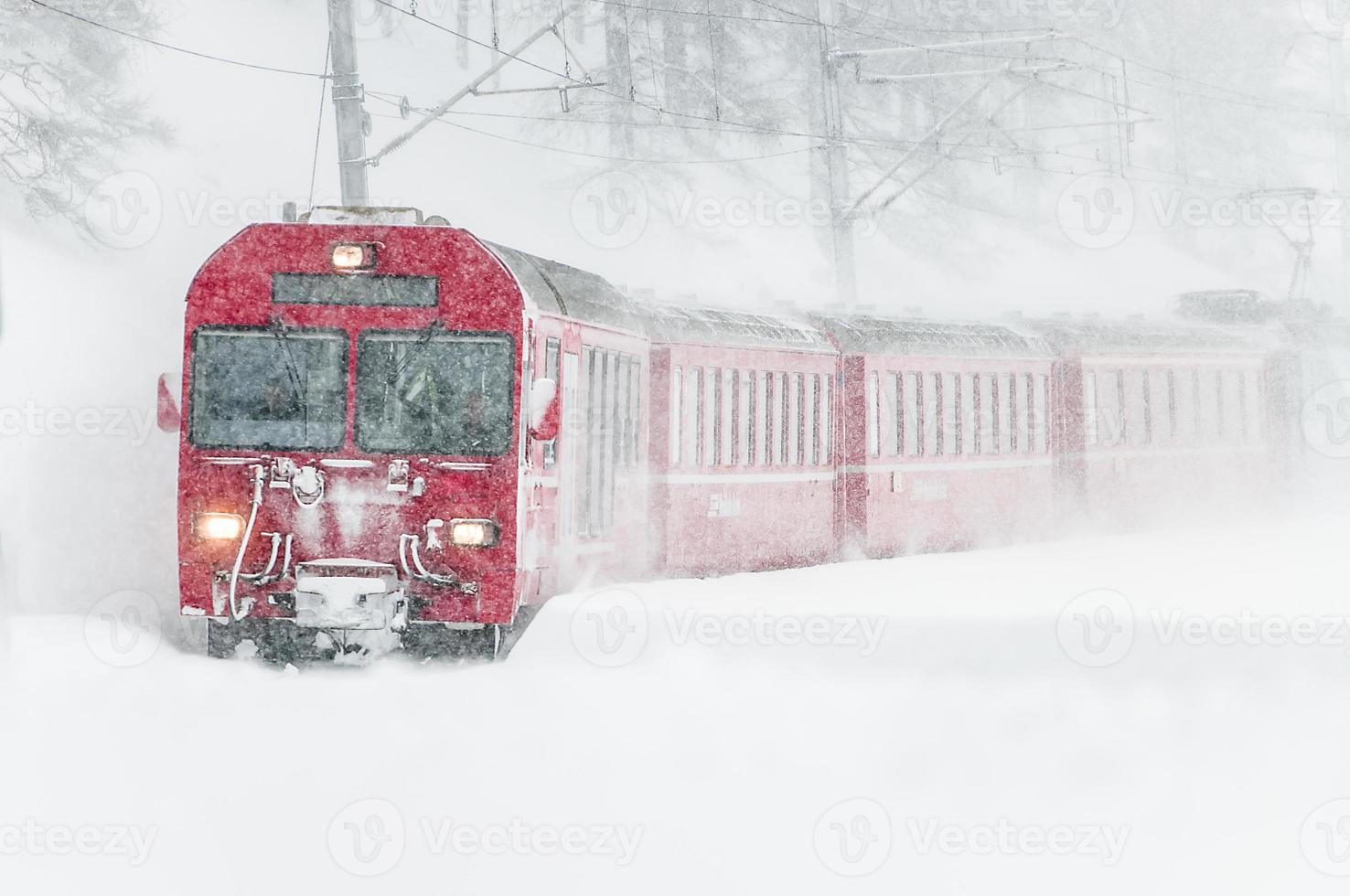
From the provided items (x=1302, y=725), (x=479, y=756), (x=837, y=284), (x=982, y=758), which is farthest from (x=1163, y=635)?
(x=837, y=284)

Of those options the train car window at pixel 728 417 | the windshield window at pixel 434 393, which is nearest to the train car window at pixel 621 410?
the train car window at pixel 728 417

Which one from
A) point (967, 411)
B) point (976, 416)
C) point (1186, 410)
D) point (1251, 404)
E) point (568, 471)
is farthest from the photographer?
point (1251, 404)

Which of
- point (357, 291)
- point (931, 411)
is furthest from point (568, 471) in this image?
point (931, 411)

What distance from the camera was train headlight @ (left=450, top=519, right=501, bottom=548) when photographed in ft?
31.9

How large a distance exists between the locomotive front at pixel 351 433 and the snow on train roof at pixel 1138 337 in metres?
12.0

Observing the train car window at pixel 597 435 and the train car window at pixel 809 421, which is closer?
the train car window at pixel 597 435

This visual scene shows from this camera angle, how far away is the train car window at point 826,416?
54.9 feet

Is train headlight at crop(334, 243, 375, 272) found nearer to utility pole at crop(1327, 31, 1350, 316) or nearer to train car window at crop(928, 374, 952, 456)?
train car window at crop(928, 374, 952, 456)

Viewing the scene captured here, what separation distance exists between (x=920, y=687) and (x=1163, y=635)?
8.61ft

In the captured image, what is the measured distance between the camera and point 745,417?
15.5 meters

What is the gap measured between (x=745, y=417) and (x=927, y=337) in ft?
11.5

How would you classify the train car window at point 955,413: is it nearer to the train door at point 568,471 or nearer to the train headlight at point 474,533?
the train door at point 568,471

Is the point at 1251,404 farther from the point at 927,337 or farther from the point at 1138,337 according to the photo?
the point at 927,337

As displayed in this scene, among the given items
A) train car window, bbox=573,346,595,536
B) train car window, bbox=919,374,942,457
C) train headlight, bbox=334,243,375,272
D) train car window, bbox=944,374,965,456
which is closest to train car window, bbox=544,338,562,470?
train car window, bbox=573,346,595,536
